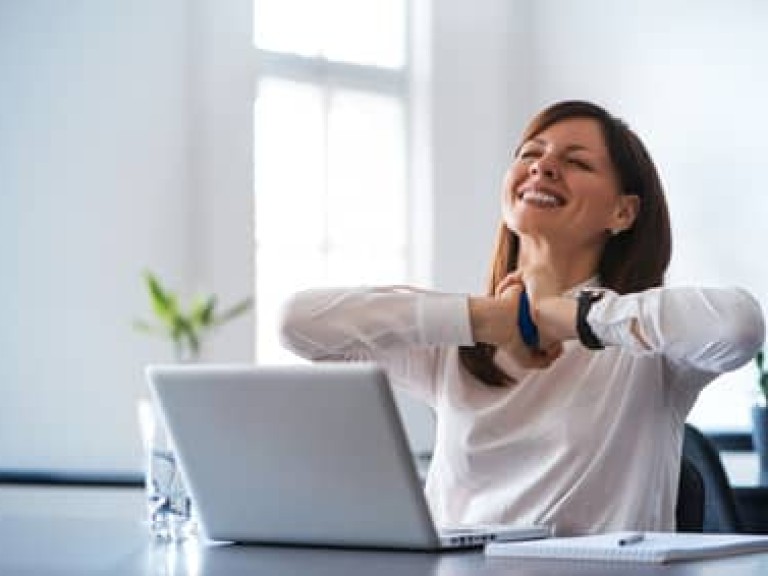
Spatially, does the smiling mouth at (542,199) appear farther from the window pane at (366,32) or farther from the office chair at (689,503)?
the window pane at (366,32)

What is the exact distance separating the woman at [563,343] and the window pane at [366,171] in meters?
4.93

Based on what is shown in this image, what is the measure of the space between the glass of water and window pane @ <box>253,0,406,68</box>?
5028 millimetres

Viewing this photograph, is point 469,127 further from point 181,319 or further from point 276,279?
point 181,319

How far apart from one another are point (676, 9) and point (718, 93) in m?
0.46

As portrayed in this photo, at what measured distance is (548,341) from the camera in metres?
2.28

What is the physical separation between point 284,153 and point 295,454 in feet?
17.7

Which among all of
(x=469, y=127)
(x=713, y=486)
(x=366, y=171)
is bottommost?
(x=713, y=486)

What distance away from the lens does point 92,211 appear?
20.7 ft

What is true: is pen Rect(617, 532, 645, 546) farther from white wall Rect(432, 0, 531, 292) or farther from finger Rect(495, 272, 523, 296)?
white wall Rect(432, 0, 531, 292)

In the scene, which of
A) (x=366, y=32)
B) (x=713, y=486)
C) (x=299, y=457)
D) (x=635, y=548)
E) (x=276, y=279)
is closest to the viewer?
(x=635, y=548)

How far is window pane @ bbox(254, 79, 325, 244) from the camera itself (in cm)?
710

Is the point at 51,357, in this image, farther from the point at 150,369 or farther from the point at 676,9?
the point at 150,369

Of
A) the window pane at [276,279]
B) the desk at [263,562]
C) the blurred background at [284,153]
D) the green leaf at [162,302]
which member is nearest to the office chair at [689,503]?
the desk at [263,562]

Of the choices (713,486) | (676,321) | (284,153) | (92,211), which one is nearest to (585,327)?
(676,321)
